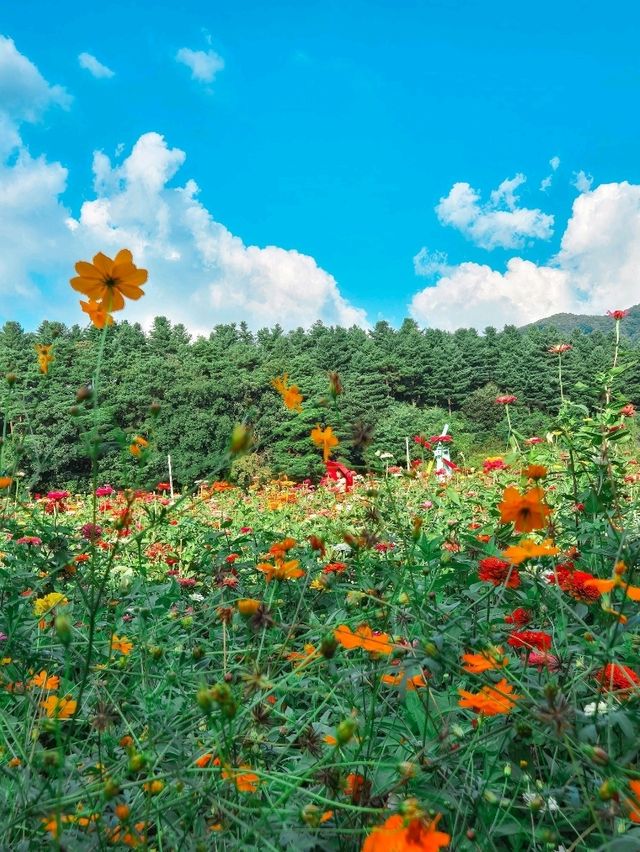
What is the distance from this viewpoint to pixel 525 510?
93cm

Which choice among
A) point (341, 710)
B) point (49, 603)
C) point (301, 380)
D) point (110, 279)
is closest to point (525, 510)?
point (341, 710)

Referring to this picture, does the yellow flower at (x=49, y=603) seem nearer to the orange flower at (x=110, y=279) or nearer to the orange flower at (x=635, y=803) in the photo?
the orange flower at (x=110, y=279)

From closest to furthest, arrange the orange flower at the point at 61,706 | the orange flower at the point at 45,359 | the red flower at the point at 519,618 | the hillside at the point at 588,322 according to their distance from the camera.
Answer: the orange flower at the point at 61,706, the orange flower at the point at 45,359, the red flower at the point at 519,618, the hillside at the point at 588,322

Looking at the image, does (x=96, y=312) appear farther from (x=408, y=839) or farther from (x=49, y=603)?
(x=408, y=839)

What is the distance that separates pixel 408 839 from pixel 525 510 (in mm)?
540

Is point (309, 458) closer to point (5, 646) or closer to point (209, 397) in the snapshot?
point (209, 397)

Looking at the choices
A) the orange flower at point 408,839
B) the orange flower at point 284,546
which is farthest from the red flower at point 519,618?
the orange flower at point 408,839

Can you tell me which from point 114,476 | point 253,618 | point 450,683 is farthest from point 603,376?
point 114,476

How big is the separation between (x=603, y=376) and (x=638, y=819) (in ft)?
6.14

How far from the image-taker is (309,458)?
1864 centimetres

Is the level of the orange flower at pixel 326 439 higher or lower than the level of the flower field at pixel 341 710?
higher

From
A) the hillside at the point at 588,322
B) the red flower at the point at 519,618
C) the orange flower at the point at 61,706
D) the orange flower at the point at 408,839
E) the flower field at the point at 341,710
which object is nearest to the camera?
the orange flower at the point at 408,839

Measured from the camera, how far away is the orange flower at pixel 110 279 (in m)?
0.90

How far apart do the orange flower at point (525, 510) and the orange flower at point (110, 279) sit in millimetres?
639
